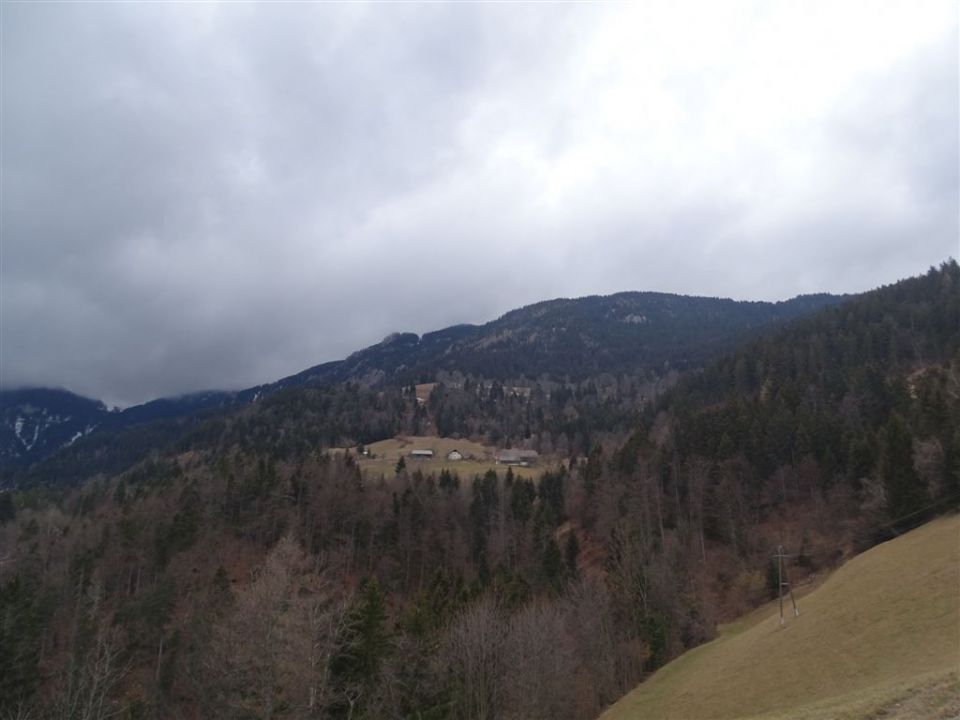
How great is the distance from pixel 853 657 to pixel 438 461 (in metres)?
151

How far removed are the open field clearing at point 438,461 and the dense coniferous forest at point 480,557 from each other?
2460 centimetres

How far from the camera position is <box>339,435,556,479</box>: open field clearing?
15262cm

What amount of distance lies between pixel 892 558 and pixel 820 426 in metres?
47.7

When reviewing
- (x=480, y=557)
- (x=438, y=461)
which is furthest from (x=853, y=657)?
(x=438, y=461)

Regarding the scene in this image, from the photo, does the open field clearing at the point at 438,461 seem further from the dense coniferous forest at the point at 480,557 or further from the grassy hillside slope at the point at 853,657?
the grassy hillside slope at the point at 853,657

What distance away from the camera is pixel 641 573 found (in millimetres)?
62062

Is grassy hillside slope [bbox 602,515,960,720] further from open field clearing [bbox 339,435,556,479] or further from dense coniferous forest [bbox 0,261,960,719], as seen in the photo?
open field clearing [bbox 339,435,556,479]

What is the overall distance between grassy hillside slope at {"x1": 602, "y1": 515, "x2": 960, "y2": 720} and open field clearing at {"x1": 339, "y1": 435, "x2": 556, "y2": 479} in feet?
330

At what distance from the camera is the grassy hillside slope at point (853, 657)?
19.3 metres

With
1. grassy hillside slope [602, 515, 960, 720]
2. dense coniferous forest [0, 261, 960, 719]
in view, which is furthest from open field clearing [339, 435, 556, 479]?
grassy hillside slope [602, 515, 960, 720]

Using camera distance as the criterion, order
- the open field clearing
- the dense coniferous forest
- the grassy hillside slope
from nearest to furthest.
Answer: the grassy hillside slope
the dense coniferous forest
the open field clearing

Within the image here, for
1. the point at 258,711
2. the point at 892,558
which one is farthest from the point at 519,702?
the point at 892,558

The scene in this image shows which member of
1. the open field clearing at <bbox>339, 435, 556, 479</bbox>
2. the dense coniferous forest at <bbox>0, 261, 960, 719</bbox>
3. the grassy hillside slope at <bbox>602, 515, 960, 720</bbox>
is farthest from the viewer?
the open field clearing at <bbox>339, 435, 556, 479</bbox>

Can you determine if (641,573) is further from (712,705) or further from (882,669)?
(882,669)
